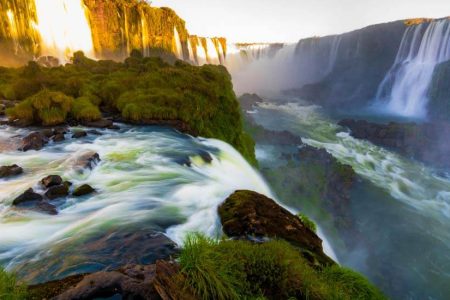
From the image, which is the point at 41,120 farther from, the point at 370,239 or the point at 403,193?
the point at 403,193

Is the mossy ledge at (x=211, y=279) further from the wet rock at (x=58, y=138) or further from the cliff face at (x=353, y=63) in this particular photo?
the cliff face at (x=353, y=63)

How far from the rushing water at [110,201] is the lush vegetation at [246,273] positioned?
2.16 m

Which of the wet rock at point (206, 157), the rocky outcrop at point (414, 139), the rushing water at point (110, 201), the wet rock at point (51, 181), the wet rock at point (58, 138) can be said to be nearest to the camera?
the rushing water at point (110, 201)

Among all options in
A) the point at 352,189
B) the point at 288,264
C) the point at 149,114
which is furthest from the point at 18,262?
the point at 352,189

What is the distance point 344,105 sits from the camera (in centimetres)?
6150

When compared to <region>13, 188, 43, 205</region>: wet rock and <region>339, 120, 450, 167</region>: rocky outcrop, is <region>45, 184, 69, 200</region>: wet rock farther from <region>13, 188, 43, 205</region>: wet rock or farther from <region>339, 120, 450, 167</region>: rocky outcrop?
<region>339, 120, 450, 167</region>: rocky outcrop

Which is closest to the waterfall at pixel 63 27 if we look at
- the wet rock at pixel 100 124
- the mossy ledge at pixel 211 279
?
the wet rock at pixel 100 124

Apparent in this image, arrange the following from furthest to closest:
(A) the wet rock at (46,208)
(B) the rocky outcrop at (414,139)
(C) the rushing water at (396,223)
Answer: (B) the rocky outcrop at (414,139) < (C) the rushing water at (396,223) < (A) the wet rock at (46,208)

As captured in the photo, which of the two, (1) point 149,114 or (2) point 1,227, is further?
(1) point 149,114

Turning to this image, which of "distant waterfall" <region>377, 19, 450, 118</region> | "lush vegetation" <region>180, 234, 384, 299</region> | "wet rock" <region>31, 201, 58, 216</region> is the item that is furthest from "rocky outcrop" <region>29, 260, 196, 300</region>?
"distant waterfall" <region>377, 19, 450, 118</region>

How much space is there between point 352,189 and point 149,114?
52.0 feet

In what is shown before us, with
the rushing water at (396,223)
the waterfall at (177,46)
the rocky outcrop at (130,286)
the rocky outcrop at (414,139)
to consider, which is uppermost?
the waterfall at (177,46)

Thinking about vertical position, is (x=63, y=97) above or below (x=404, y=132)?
above

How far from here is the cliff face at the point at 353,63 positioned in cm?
6538
